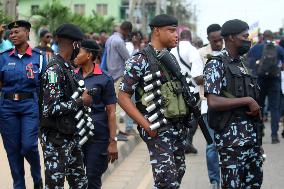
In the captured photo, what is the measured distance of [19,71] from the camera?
6.86m

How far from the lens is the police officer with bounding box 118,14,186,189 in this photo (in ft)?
17.9

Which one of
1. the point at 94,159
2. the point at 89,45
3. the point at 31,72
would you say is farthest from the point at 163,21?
the point at 31,72

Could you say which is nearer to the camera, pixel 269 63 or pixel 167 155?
pixel 167 155

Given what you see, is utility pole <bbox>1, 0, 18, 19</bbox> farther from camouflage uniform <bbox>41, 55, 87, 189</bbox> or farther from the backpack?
camouflage uniform <bbox>41, 55, 87, 189</bbox>

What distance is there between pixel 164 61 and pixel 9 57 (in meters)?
2.03

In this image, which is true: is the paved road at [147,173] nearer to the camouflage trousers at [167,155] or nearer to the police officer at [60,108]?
the police officer at [60,108]

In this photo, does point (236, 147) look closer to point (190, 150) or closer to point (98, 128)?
point (98, 128)

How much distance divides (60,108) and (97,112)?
3.69 feet

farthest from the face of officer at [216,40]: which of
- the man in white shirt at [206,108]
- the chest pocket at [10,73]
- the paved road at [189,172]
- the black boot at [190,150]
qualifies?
the black boot at [190,150]

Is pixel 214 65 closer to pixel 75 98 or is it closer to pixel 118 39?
pixel 75 98

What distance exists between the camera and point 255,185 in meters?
5.59

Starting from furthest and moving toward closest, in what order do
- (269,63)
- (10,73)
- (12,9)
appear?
(12,9) < (269,63) < (10,73)

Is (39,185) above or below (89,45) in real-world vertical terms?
below

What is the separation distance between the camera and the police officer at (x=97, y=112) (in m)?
6.59
